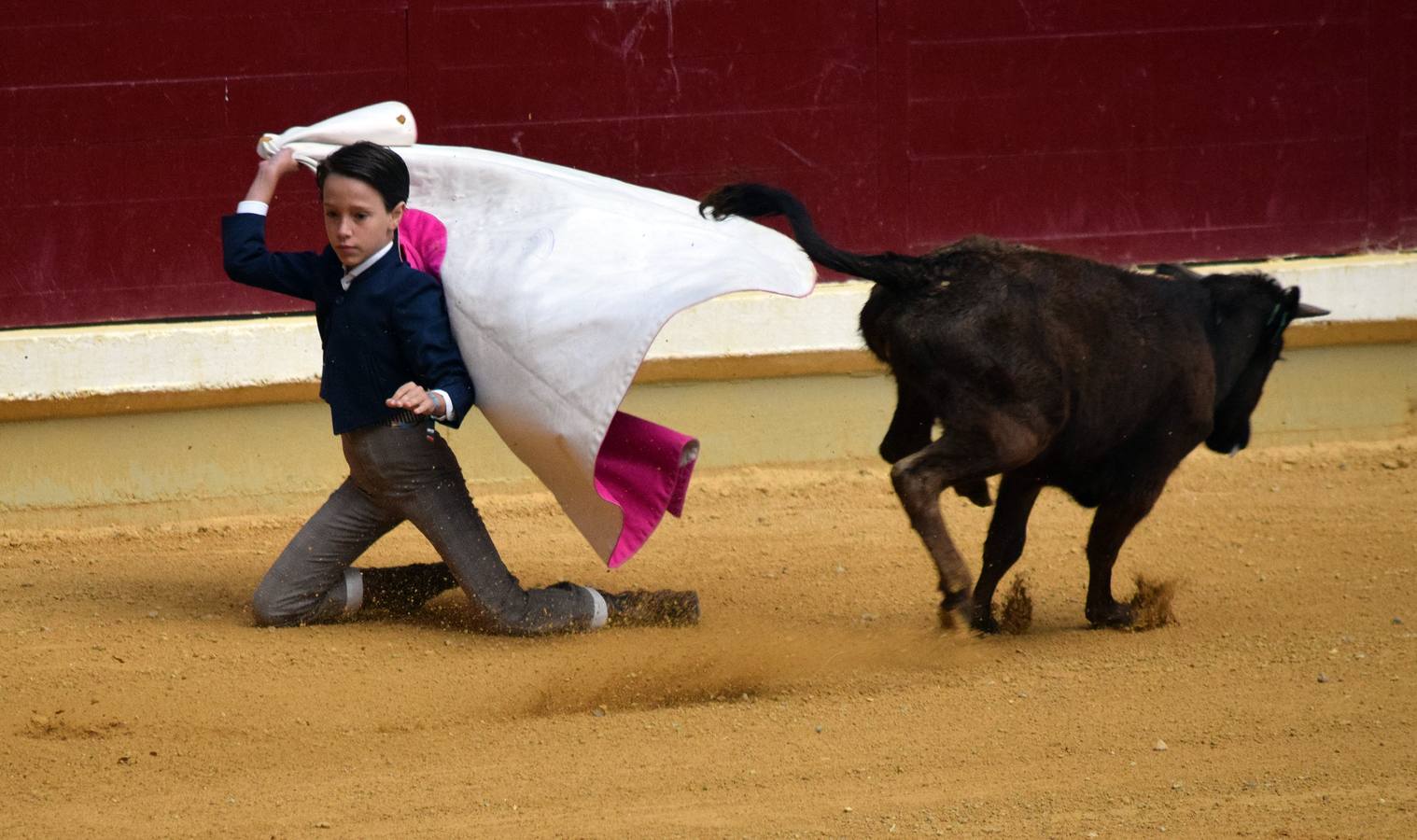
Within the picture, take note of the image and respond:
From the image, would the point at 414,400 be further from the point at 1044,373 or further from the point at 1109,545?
the point at 1109,545

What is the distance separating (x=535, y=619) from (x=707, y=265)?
115cm

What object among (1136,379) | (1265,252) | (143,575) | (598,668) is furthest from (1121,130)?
(143,575)

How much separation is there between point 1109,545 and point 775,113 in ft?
8.83

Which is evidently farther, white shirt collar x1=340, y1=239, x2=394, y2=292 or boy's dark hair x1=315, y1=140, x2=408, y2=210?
white shirt collar x1=340, y1=239, x2=394, y2=292

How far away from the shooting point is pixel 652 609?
5.00 m

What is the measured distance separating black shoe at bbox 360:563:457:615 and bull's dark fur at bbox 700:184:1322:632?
54.3 inches

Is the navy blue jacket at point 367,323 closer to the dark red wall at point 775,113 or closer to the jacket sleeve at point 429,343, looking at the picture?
the jacket sleeve at point 429,343

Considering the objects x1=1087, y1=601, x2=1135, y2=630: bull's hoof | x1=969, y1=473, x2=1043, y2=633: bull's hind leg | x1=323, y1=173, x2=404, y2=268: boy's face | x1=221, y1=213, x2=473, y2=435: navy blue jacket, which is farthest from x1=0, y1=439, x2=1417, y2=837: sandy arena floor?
x1=323, y1=173, x2=404, y2=268: boy's face

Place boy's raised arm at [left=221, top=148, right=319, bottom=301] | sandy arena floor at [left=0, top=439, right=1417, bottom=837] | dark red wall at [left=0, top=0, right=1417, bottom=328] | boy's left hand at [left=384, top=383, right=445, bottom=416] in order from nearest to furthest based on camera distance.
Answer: sandy arena floor at [left=0, top=439, right=1417, bottom=837] → boy's left hand at [left=384, top=383, right=445, bottom=416] → boy's raised arm at [left=221, top=148, right=319, bottom=301] → dark red wall at [left=0, top=0, right=1417, bottom=328]

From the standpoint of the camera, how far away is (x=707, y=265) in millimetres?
4465

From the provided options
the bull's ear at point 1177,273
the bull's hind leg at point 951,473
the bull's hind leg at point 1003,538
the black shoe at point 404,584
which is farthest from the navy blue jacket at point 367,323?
the bull's ear at point 1177,273

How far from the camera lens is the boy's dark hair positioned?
434 cm

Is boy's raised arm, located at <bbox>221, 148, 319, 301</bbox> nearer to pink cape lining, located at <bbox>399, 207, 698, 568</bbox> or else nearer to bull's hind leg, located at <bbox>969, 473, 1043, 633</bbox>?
pink cape lining, located at <bbox>399, 207, 698, 568</bbox>

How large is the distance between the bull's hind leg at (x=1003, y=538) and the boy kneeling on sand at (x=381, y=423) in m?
0.87
